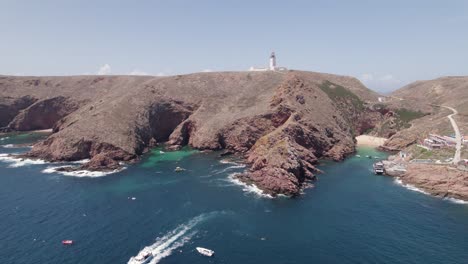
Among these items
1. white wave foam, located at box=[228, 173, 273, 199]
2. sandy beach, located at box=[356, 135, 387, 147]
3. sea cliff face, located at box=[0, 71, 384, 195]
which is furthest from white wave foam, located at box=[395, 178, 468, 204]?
sandy beach, located at box=[356, 135, 387, 147]

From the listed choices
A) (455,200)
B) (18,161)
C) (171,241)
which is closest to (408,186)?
(455,200)

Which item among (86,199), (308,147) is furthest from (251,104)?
(86,199)

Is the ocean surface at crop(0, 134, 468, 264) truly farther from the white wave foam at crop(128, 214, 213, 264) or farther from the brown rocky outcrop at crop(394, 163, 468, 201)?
the brown rocky outcrop at crop(394, 163, 468, 201)

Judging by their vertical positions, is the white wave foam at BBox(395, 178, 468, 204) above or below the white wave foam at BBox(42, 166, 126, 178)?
below

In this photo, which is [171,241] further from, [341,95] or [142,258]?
[341,95]

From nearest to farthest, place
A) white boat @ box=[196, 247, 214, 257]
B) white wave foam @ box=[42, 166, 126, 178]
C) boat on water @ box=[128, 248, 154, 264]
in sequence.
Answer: boat on water @ box=[128, 248, 154, 264] → white boat @ box=[196, 247, 214, 257] → white wave foam @ box=[42, 166, 126, 178]

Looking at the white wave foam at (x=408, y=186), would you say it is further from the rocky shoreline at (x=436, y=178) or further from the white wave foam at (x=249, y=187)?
the white wave foam at (x=249, y=187)

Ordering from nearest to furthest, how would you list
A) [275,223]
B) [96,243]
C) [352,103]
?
[96,243]
[275,223]
[352,103]

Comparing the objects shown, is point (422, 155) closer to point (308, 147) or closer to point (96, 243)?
point (308, 147)
